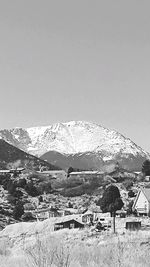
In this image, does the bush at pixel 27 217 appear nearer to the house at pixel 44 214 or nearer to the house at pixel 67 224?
the house at pixel 44 214

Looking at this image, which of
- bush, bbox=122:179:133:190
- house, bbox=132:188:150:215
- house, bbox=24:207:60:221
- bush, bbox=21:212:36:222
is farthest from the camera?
bush, bbox=122:179:133:190

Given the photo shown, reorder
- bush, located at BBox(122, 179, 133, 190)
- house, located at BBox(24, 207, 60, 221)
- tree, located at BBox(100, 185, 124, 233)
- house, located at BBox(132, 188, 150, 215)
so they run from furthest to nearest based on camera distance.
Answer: bush, located at BBox(122, 179, 133, 190)
house, located at BBox(24, 207, 60, 221)
house, located at BBox(132, 188, 150, 215)
tree, located at BBox(100, 185, 124, 233)

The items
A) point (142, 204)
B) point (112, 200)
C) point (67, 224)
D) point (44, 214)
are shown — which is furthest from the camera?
point (44, 214)

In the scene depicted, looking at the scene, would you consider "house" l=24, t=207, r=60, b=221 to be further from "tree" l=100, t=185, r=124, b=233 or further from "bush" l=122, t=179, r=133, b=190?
"bush" l=122, t=179, r=133, b=190

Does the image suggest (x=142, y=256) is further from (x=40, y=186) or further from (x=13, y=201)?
(x=40, y=186)

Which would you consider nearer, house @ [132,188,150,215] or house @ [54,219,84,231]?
house @ [54,219,84,231]

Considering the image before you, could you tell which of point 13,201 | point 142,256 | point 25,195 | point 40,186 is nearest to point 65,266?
point 142,256

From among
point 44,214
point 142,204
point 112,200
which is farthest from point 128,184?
point 112,200

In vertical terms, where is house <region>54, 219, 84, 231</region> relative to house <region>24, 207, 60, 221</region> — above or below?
below

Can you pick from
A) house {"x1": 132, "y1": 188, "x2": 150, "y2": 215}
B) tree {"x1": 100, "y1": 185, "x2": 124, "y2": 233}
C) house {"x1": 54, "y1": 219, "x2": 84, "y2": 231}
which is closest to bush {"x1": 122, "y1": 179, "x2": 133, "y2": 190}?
house {"x1": 132, "y1": 188, "x2": 150, "y2": 215}

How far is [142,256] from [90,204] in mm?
90365

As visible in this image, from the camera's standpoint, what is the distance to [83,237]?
4284cm

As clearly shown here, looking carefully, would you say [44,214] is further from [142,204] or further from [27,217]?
[142,204]

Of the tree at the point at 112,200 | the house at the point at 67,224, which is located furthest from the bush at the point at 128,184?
the house at the point at 67,224
